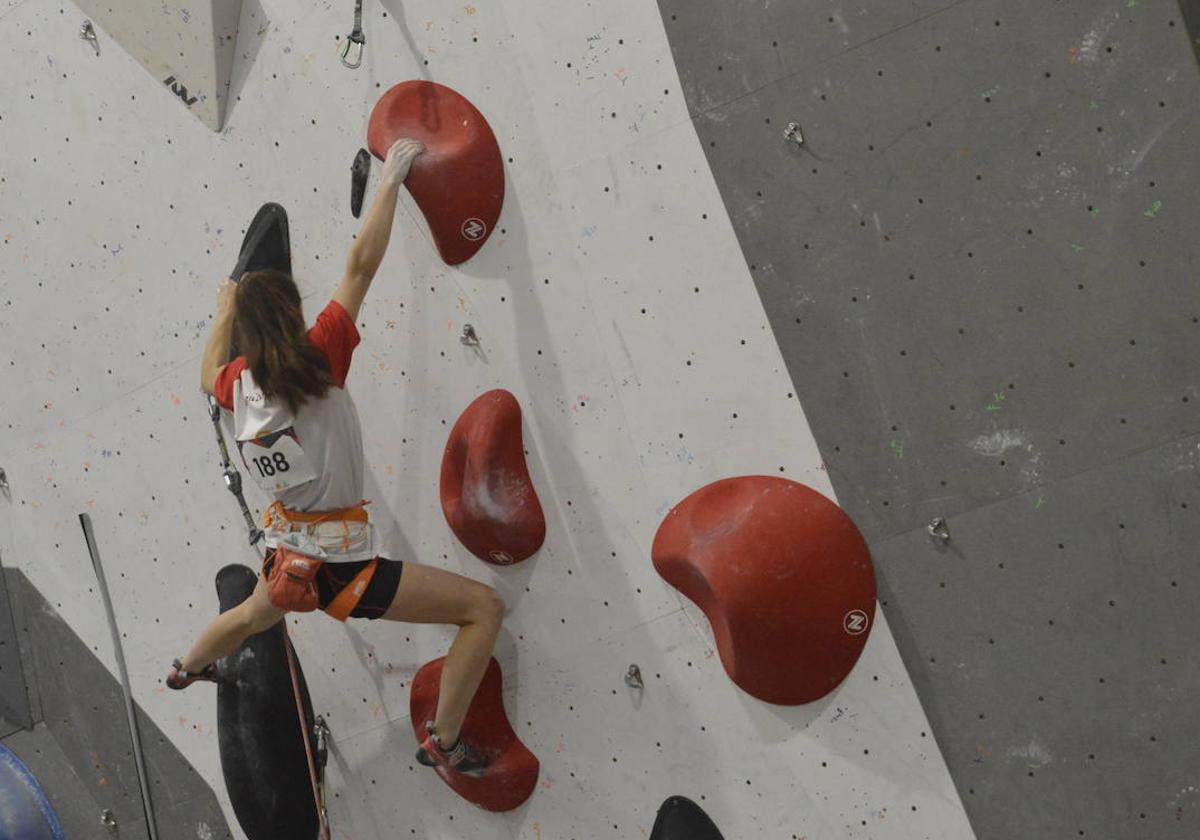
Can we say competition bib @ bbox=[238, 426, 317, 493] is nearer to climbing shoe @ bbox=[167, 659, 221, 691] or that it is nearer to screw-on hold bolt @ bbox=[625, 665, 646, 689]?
climbing shoe @ bbox=[167, 659, 221, 691]

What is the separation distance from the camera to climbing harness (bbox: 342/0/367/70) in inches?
115

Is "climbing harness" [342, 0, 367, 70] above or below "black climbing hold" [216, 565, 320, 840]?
above

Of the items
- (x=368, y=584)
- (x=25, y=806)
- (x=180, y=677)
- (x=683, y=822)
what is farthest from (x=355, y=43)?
(x=25, y=806)

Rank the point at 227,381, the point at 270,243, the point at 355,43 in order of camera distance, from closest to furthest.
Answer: the point at 227,381 → the point at 355,43 → the point at 270,243

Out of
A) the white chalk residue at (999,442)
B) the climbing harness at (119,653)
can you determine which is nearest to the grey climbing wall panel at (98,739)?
the climbing harness at (119,653)

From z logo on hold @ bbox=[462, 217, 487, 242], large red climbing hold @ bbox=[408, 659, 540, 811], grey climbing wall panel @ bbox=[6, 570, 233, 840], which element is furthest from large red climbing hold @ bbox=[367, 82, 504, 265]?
grey climbing wall panel @ bbox=[6, 570, 233, 840]

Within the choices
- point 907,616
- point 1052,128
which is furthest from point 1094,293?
point 907,616

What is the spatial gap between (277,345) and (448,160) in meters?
0.57

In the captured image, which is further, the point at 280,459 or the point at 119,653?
the point at 119,653

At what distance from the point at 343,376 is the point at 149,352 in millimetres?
900

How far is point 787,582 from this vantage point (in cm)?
257

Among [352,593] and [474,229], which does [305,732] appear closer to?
[352,593]

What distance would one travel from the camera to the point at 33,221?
3438 millimetres

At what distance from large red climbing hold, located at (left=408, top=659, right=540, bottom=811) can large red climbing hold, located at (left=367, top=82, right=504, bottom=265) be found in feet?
2.97
